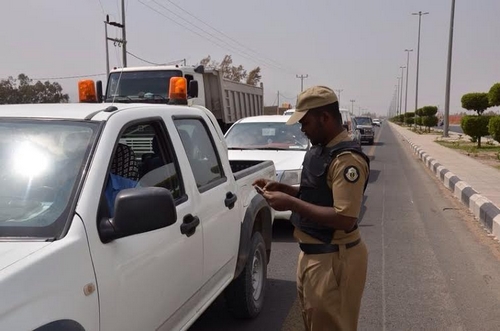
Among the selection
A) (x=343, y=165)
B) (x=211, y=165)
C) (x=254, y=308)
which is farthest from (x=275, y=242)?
(x=343, y=165)

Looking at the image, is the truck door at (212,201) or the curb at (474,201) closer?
the truck door at (212,201)

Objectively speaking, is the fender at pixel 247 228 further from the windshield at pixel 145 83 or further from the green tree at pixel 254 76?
the green tree at pixel 254 76

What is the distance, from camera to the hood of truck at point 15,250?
69.5 inches

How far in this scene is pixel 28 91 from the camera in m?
38.4

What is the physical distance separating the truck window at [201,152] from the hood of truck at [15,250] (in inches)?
55.4

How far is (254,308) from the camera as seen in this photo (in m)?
4.16

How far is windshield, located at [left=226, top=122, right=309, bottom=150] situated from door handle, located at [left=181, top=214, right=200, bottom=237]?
208 inches

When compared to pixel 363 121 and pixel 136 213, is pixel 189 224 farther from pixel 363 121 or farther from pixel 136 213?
pixel 363 121

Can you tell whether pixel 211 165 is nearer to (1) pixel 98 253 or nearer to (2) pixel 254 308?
(2) pixel 254 308

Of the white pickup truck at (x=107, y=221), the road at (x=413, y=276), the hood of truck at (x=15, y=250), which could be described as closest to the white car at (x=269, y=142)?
the road at (x=413, y=276)

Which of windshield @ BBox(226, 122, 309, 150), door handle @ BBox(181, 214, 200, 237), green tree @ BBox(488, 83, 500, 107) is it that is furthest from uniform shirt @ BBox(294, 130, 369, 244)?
green tree @ BBox(488, 83, 500, 107)

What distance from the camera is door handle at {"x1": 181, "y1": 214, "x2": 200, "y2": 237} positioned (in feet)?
9.32

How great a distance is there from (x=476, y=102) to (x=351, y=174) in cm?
2532

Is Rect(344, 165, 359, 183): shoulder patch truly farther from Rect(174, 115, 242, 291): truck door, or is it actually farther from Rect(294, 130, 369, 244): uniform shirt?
Rect(174, 115, 242, 291): truck door
